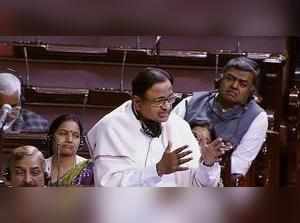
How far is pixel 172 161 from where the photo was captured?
1.18 m

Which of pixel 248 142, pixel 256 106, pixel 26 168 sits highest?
pixel 256 106

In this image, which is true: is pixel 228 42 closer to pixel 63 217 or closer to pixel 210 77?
pixel 210 77

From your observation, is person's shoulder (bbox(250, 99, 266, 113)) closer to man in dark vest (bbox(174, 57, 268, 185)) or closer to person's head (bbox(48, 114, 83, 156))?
man in dark vest (bbox(174, 57, 268, 185))

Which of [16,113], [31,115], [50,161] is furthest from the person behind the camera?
[31,115]

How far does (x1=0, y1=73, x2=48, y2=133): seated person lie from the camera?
5.65ft

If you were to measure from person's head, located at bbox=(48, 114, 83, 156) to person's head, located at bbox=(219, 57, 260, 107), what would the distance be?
414mm

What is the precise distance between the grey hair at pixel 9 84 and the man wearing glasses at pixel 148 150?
1.47ft

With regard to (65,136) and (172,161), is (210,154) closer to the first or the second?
(172,161)

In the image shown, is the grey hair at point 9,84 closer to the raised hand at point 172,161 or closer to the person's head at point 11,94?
the person's head at point 11,94

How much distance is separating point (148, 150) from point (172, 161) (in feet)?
0.36

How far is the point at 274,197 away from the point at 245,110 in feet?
5.27

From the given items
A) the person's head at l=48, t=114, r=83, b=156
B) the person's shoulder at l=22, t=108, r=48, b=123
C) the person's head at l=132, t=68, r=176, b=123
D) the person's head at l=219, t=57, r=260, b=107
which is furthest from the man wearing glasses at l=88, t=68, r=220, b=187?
the person's shoulder at l=22, t=108, r=48, b=123

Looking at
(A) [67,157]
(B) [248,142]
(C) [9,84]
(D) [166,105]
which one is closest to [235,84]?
(B) [248,142]

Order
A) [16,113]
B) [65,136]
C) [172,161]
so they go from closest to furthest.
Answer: [172,161] → [65,136] → [16,113]
